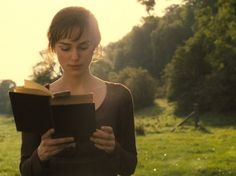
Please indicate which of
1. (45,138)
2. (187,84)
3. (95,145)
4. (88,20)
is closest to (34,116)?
(45,138)

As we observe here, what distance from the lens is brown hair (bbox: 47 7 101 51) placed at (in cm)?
385

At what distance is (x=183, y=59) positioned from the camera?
60281mm

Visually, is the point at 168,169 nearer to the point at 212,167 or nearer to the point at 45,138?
the point at 212,167

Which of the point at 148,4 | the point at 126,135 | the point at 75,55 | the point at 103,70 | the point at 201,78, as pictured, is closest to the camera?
the point at 75,55

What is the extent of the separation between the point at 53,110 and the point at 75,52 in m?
0.40

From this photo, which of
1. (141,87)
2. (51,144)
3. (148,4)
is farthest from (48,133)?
(141,87)

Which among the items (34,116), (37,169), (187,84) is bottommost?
(187,84)

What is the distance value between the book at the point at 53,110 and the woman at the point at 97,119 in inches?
2.3

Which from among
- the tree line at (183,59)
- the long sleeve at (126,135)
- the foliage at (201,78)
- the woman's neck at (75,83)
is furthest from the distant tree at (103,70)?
the woman's neck at (75,83)

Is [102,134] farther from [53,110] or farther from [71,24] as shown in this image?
[71,24]

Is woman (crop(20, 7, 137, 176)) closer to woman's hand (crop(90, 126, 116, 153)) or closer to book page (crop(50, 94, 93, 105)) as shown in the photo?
woman's hand (crop(90, 126, 116, 153))

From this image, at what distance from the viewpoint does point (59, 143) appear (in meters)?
3.68

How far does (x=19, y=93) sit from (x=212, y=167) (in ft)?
44.7

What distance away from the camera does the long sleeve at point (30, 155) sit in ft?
12.7
